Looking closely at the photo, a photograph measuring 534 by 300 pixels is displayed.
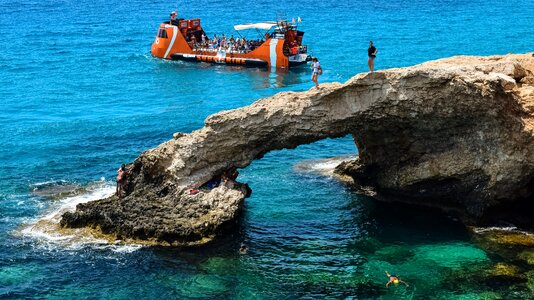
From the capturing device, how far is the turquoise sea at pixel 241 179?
31203 millimetres

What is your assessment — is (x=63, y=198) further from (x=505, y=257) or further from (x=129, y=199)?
(x=505, y=257)

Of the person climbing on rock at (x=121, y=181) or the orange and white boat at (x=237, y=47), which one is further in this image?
the orange and white boat at (x=237, y=47)

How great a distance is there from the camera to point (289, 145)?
120ft

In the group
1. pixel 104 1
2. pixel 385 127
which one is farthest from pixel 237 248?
pixel 104 1

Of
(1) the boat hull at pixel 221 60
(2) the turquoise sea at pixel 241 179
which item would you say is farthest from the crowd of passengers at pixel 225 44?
(2) the turquoise sea at pixel 241 179

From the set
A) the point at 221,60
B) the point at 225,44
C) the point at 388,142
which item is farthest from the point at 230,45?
the point at 388,142

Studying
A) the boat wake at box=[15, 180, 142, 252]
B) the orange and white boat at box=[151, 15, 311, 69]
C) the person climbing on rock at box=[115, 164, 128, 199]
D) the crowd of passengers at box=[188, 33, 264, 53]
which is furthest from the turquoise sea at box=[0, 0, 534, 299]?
the person climbing on rock at box=[115, 164, 128, 199]

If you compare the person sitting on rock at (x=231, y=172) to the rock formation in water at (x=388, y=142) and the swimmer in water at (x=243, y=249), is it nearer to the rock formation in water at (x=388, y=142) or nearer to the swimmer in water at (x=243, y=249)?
the rock formation in water at (x=388, y=142)

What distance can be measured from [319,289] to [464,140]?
1010 centimetres

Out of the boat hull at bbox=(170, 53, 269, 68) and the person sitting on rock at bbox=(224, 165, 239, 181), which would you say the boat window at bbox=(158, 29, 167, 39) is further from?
the person sitting on rock at bbox=(224, 165, 239, 181)

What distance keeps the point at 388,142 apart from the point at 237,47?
159 ft

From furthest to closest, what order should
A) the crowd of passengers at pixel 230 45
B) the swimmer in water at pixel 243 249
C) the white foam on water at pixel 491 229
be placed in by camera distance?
the crowd of passengers at pixel 230 45
the white foam on water at pixel 491 229
the swimmer in water at pixel 243 249

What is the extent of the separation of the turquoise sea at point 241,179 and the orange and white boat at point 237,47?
171cm

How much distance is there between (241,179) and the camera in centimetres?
4466
